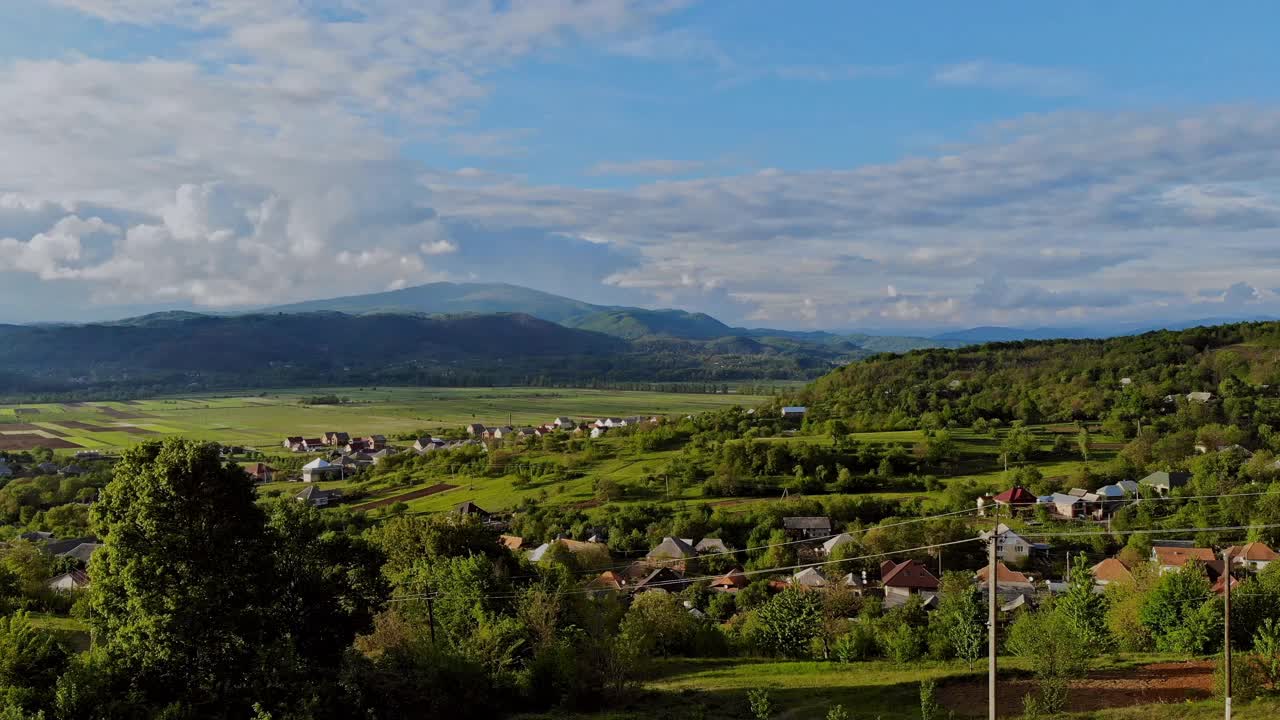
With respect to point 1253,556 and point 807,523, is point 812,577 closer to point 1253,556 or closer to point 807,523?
point 807,523

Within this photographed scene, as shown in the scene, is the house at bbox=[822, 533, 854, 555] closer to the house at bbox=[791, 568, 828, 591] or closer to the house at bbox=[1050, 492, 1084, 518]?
the house at bbox=[791, 568, 828, 591]

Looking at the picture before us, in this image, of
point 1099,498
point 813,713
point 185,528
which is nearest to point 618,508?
point 1099,498

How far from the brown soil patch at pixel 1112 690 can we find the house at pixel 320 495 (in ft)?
162

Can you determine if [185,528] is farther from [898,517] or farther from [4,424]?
[4,424]

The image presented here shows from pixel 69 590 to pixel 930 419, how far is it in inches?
2537

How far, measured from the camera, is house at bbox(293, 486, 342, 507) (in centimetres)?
5997

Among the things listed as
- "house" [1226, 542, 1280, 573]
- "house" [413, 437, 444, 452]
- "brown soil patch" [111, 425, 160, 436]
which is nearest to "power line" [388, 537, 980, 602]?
"house" [1226, 542, 1280, 573]

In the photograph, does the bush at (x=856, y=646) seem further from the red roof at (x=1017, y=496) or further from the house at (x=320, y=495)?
the house at (x=320, y=495)

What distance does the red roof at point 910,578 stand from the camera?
122 feet

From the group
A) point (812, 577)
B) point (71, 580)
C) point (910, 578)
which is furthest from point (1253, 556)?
point (71, 580)

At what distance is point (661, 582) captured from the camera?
3884 centimetres

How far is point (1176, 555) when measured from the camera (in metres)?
38.4

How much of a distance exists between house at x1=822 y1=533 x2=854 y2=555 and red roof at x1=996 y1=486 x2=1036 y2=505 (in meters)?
13.1

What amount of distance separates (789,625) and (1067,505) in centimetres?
3109
